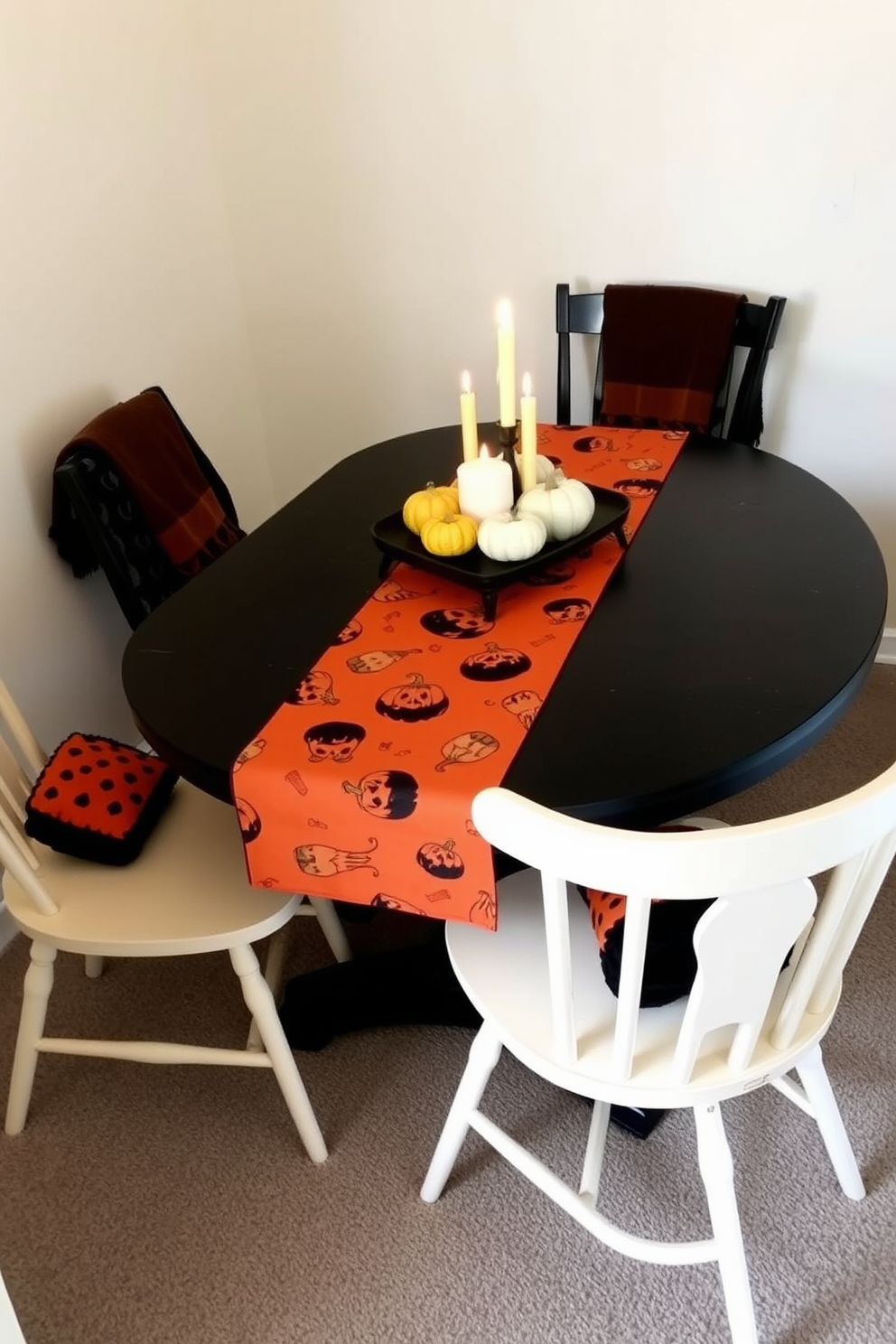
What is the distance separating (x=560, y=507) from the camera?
4.35 ft

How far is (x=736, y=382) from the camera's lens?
224cm

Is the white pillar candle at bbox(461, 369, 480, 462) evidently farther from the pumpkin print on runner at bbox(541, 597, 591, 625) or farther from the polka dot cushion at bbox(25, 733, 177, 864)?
the polka dot cushion at bbox(25, 733, 177, 864)

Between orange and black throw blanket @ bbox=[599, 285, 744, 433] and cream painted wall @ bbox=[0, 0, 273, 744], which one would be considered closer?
cream painted wall @ bbox=[0, 0, 273, 744]

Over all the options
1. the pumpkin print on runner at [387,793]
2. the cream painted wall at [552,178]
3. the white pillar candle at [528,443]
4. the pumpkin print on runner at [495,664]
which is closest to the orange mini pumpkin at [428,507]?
the white pillar candle at [528,443]

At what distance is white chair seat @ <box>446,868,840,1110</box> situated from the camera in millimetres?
1007

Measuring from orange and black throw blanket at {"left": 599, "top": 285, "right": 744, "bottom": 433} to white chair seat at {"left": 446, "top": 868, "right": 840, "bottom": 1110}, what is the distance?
4.29 ft

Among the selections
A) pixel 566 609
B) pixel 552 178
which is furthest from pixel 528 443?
pixel 552 178

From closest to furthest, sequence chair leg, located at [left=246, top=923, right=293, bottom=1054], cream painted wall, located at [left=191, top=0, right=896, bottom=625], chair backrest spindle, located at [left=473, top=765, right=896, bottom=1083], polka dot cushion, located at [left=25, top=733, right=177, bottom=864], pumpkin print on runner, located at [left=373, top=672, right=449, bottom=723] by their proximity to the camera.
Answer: chair backrest spindle, located at [left=473, top=765, right=896, bottom=1083] < pumpkin print on runner, located at [left=373, top=672, right=449, bottom=723] < polka dot cushion, located at [left=25, top=733, right=177, bottom=864] < chair leg, located at [left=246, top=923, right=293, bottom=1054] < cream painted wall, located at [left=191, top=0, right=896, bottom=625]

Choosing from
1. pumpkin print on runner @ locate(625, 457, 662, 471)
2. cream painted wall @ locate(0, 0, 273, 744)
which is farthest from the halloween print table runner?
cream painted wall @ locate(0, 0, 273, 744)

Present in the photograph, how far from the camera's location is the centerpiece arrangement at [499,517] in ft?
4.17

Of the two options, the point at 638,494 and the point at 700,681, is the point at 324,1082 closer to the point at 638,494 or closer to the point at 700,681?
the point at 700,681

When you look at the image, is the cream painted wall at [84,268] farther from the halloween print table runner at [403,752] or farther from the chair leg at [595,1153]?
the chair leg at [595,1153]

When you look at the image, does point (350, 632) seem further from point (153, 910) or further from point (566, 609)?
point (153, 910)

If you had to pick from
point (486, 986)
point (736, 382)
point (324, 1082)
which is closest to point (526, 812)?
point (486, 986)
